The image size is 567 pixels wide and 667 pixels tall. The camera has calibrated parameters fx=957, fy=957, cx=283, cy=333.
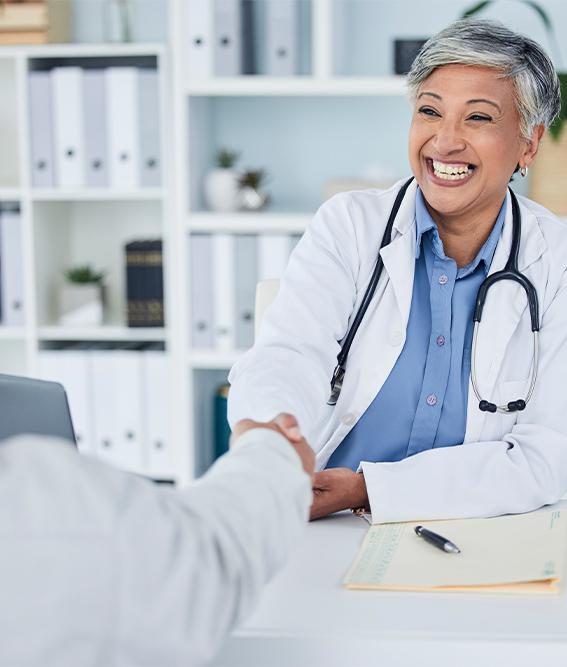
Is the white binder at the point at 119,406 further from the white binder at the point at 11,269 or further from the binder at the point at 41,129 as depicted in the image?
the binder at the point at 41,129

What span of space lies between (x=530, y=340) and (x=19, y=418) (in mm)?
740

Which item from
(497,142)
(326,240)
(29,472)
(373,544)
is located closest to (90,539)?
(29,472)

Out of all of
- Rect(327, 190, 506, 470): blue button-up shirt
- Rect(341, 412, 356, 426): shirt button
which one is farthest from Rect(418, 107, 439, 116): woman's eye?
Rect(341, 412, 356, 426): shirt button

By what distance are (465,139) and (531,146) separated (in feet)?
0.48

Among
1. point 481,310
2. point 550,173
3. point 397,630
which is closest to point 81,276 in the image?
point 550,173

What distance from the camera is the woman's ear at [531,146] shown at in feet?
5.03

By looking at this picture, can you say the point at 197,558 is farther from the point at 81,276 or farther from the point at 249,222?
the point at 81,276

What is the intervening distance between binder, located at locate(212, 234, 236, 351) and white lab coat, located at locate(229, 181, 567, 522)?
1.25 metres

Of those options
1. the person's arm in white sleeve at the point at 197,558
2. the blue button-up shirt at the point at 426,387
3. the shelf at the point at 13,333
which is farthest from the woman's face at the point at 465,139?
the shelf at the point at 13,333

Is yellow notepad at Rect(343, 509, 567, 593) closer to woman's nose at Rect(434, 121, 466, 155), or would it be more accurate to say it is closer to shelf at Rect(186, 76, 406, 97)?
woman's nose at Rect(434, 121, 466, 155)

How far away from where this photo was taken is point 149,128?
283 cm

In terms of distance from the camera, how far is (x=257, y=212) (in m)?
2.92

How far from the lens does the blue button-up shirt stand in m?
1.43

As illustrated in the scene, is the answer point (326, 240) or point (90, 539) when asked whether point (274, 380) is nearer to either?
point (326, 240)
